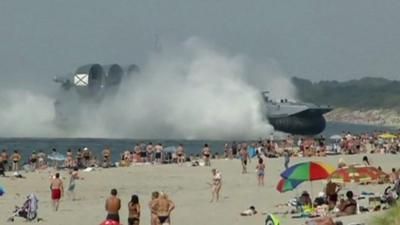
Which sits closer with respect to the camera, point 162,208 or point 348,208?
point 162,208

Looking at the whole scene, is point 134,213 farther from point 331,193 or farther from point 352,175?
point 352,175

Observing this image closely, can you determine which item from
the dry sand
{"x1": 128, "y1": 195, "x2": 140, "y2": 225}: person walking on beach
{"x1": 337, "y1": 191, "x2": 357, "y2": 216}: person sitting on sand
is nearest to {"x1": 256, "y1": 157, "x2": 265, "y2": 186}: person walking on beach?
the dry sand

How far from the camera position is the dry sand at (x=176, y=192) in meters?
20.8

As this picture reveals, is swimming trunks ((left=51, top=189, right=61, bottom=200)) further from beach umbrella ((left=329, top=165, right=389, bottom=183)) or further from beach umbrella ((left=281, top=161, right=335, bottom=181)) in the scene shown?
beach umbrella ((left=329, top=165, right=389, bottom=183))

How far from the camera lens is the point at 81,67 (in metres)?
102

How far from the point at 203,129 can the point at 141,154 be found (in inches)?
1778

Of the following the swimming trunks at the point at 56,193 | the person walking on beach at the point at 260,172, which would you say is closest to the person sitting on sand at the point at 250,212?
the swimming trunks at the point at 56,193

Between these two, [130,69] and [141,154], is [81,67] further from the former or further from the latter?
[141,154]

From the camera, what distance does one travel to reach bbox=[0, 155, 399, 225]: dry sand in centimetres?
2075

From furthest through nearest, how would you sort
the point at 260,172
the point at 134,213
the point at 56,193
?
1. the point at 260,172
2. the point at 56,193
3. the point at 134,213

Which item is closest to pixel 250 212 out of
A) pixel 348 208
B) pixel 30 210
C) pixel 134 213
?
pixel 348 208

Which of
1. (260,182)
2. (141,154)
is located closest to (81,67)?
(141,154)

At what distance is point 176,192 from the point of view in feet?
92.7

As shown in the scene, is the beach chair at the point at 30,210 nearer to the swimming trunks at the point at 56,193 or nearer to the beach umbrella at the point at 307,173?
the swimming trunks at the point at 56,193
